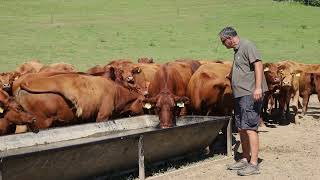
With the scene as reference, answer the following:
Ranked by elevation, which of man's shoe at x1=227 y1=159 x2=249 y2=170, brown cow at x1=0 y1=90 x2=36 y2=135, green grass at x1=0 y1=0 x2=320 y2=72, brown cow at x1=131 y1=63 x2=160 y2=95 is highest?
brown cow at x1=0 y1=90 x2=36 y2=135

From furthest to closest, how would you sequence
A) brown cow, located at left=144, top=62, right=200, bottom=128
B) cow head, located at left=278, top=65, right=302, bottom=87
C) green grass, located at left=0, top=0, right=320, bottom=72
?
1. green grass, located at left=0, top=0, right=320, bottom=72
2. cow head, located at left=278, top=65, right=302, bottom=87
3. brown cow, located at left=144, top=62, right=200, bottom=128

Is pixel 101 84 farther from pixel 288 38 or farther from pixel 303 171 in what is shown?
pixel 288 38

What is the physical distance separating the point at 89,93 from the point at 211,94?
2715 millimetres

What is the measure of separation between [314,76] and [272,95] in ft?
5.67

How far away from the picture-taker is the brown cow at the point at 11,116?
9375 millimetres

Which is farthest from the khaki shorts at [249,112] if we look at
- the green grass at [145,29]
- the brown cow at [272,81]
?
the green grass at [145,29]

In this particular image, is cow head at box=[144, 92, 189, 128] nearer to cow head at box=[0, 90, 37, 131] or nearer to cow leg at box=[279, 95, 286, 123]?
cow head at box=[0, 90, 37, 131]

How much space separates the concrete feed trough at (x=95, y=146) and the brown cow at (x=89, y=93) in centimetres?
40

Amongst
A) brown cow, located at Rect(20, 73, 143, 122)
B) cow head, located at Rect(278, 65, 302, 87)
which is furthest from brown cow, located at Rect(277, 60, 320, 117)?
brown cow, located at Rect(20, 73, 143, 122)

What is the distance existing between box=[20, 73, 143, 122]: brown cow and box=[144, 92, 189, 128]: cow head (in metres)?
0.81

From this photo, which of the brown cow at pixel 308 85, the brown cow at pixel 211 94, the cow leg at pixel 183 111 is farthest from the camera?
the brown cow at pixel 308 85

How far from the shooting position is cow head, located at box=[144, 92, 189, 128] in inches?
413

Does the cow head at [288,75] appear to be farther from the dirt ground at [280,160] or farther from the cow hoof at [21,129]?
the cow hoof at [21,129]

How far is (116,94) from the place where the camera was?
11.6 meters
